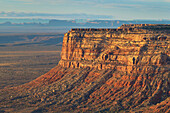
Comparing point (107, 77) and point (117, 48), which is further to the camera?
point (117, 48)

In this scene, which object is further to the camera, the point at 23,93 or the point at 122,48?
the point at 23,93

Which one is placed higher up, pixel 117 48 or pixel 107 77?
pixel 117 48

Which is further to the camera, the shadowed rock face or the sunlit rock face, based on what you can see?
the sunlit rock face

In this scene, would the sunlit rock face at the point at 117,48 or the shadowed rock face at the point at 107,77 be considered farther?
the sunlit rock face at the point at 117,48

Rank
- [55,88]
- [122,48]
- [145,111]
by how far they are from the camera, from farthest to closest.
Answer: [55,88], [122,48], [145,111]

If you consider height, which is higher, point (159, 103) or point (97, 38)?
point (97, 38)

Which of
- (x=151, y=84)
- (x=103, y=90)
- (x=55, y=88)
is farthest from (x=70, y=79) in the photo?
(x=151, y=84)

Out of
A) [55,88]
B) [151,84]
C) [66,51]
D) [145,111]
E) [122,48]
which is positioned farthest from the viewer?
[66,51]

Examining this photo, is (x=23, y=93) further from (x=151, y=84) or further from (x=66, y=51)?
(x=151, y=84)
